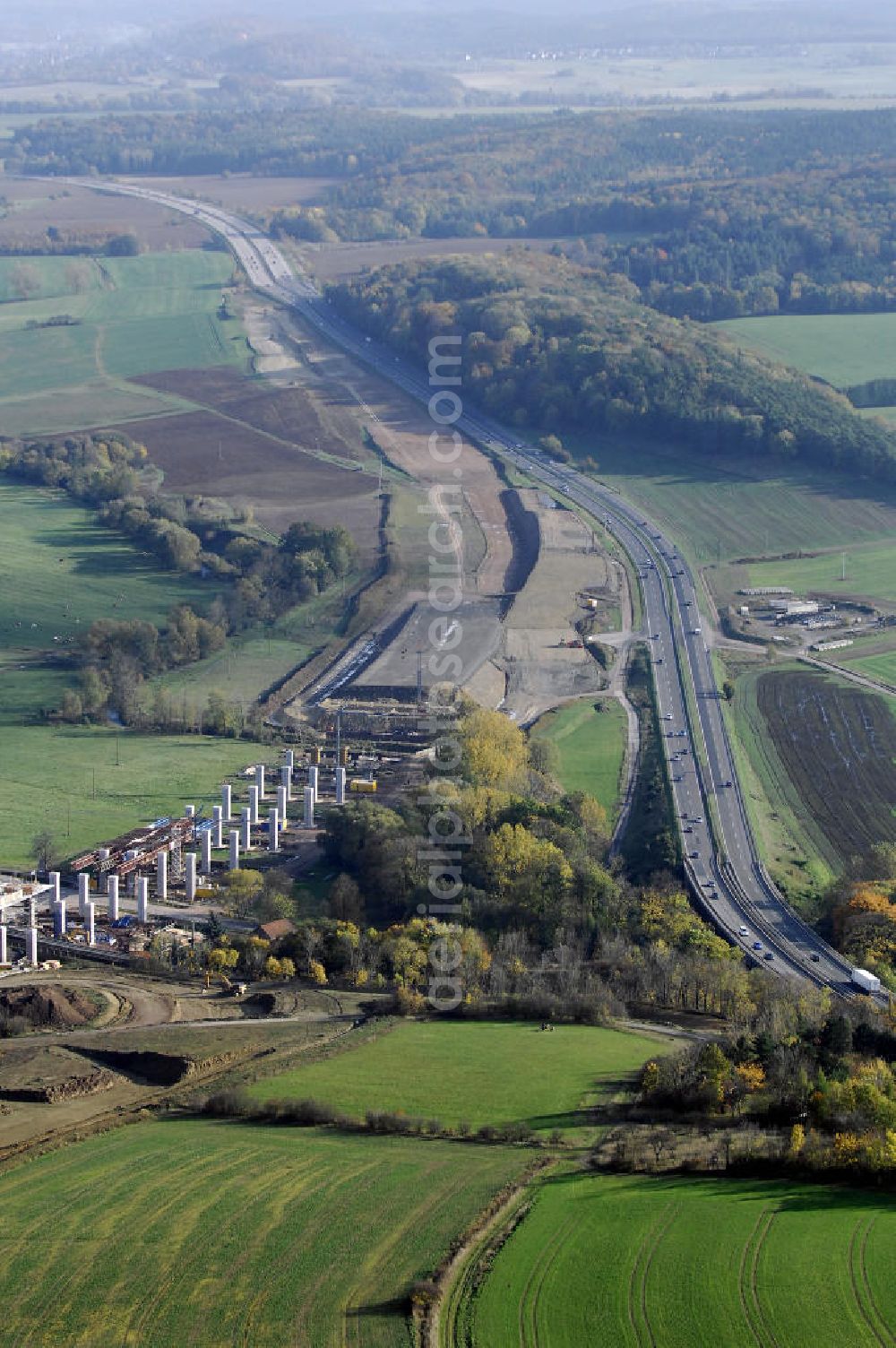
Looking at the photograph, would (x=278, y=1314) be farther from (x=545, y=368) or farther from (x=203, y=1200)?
(x=545, y=368)

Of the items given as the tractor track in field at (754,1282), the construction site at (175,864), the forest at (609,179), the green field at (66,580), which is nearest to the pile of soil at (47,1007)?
the construction site at (175,864)

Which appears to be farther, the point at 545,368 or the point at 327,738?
the point at 545,368

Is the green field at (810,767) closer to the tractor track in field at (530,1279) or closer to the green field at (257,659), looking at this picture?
the green field at (257,659)

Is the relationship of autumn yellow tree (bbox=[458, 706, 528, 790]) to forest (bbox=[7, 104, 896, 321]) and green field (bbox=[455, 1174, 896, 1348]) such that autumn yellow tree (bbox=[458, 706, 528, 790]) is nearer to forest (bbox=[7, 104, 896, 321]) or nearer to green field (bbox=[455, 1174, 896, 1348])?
green field (bbox=[455, 1174, 896, 1348])

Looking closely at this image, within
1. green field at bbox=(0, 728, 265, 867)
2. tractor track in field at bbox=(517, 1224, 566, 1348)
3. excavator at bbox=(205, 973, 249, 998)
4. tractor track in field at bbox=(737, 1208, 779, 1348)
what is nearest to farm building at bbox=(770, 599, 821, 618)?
green field at bbox=(0, 728, 265, 867)

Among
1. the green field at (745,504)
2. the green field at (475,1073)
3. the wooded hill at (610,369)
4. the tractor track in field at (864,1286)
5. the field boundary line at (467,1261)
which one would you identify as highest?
the wooded hill at (610,369)

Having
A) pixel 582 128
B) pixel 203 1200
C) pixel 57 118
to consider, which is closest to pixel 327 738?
pixel 203 1200

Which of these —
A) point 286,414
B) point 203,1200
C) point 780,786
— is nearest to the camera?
point 203,1200

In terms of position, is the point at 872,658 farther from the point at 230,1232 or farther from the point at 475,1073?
the point at 230,1232
